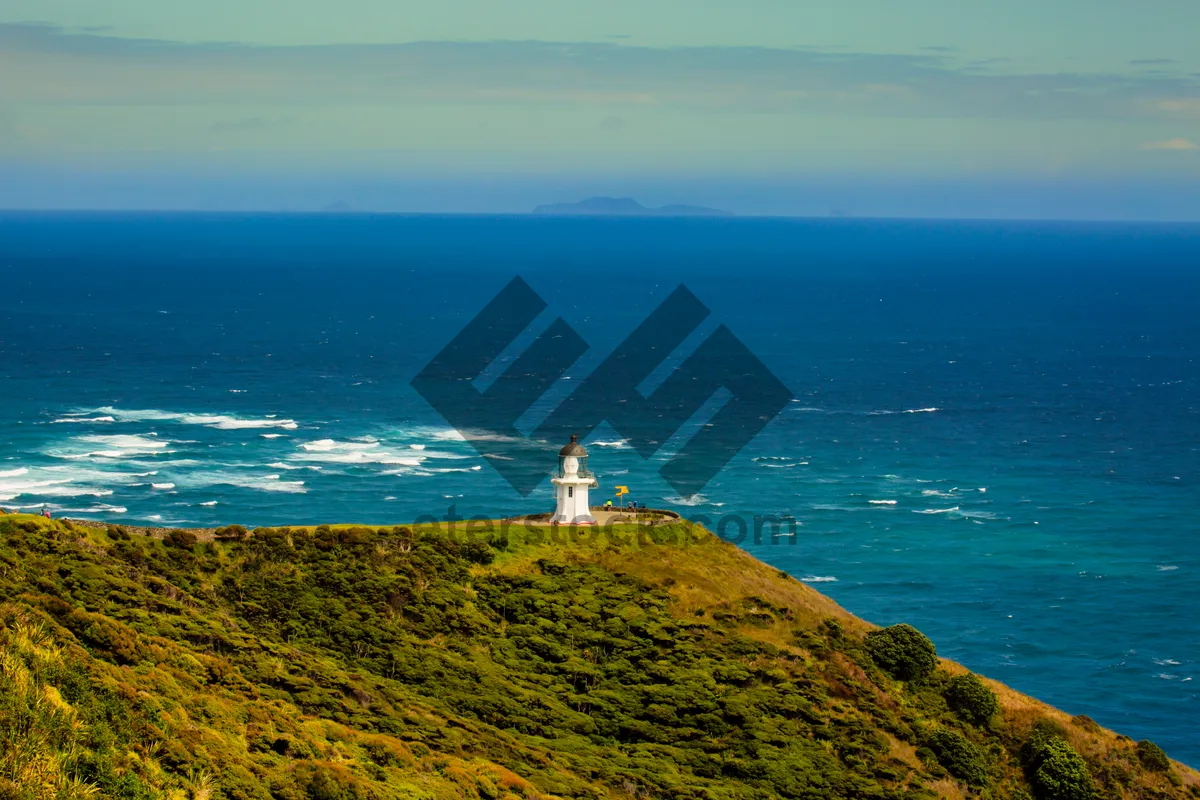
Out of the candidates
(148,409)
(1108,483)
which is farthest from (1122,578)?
(148,409)

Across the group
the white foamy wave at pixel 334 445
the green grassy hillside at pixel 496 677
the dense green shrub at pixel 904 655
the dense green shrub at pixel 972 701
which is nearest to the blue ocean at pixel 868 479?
the white foamy wave at pixel 334 445

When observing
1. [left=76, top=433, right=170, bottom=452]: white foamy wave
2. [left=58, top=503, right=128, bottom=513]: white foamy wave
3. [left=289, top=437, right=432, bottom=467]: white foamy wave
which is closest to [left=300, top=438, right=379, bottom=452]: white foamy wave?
[left=289, top=437, right=432, bottom=467]: white foamy wave

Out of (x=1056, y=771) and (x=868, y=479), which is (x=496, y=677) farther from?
(x=868, y=479)

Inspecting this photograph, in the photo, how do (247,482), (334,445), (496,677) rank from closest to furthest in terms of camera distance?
(496,677) < (247,482) < (334,445)

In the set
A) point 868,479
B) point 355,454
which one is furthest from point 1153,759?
point 355,454

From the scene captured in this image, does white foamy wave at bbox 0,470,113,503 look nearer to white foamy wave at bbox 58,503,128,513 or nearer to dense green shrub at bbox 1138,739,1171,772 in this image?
white foamy wave at bbox 58,503,128,513

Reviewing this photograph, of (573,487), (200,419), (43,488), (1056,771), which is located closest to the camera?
(1056,771)

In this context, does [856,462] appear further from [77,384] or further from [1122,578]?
[77,384]

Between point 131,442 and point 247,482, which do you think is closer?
point 247,482
